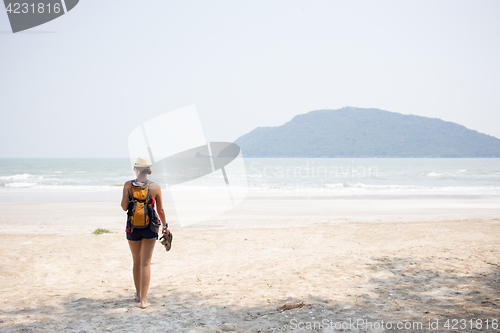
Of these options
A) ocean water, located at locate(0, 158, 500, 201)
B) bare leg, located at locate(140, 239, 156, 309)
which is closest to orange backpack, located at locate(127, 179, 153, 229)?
bare leg, located at locate(140, 239, 156, 309)

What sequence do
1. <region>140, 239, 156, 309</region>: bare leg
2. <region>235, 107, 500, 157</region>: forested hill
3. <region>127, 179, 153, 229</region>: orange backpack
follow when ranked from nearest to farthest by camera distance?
<region>127, 179, 153, 229</region>: orange backpack, <region>140, 239, 156, 309</region>: bare leg, <region>235, 107, 500, 157</region>: forested hill

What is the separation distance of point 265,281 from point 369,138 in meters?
131

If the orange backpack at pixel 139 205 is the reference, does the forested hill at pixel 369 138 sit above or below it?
above

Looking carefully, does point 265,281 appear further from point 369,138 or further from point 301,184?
point 369,138

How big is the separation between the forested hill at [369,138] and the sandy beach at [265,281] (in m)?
111

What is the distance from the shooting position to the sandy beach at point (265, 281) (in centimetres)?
325

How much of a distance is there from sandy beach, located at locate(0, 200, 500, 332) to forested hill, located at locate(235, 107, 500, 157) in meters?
111

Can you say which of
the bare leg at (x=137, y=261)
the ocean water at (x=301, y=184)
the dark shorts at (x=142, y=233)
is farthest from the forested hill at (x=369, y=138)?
the dark shorts at (x=142, y=233)

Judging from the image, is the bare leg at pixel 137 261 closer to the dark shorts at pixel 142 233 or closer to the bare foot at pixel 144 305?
the dark shorts at pixel 142 233

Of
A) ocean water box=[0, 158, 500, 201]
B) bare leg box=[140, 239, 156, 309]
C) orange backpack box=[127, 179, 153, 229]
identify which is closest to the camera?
orange backpack box=[127, 179, 153, 229]

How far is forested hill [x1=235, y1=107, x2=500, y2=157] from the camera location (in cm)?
11506

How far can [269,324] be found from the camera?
320cm

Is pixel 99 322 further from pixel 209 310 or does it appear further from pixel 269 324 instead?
pixel 269 324

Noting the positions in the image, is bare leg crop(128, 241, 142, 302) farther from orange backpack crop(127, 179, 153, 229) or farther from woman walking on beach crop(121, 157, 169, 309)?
orange backpack crop(127, 179, 153, 229)
